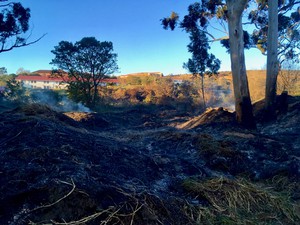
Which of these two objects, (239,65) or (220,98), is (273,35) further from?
(220,98)

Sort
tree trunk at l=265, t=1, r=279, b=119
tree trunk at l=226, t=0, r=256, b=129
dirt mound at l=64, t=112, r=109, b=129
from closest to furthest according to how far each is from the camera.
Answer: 1. tree trunk at l=226, t=0, r=256, b=129
2. tree trunk at l=265, t=1, r=279, b=119
3. dirt mound at l=64, t=112, r=109, b=129

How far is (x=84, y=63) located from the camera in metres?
20.4

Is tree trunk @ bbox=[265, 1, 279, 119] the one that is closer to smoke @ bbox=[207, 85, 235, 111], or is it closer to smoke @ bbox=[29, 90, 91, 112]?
smoke @ bbox=[207, 85, 235, 111]

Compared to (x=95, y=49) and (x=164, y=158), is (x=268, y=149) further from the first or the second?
(x=95, y=49)

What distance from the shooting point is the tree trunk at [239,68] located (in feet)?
27.8

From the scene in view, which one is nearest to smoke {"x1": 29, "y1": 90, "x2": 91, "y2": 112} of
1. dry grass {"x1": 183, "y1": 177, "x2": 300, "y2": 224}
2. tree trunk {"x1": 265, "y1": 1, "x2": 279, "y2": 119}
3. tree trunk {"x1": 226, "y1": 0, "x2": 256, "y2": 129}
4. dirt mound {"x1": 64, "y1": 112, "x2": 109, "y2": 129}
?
dirt mound {"x1": 64, "y1": 112, "x2": 109, "y2": 129}

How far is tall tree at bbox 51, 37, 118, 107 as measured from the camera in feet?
65.9

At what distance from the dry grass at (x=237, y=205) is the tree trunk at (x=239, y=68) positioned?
5107 mm

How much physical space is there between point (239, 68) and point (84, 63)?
45.9 feet

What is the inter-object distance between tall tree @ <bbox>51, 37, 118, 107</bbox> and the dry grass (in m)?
18.0

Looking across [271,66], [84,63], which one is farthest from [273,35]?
[84,63]

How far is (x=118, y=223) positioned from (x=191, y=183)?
1322 mm

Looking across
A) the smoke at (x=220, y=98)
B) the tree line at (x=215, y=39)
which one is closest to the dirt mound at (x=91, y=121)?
the tree line at (x=215, y=39)

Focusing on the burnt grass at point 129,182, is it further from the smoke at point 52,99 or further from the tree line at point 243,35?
the smoke at point 52,99
